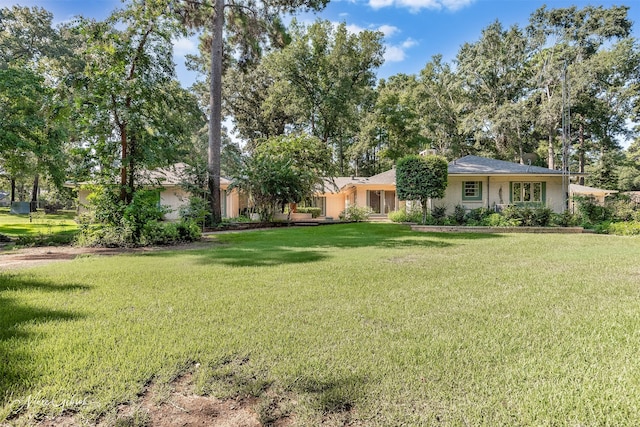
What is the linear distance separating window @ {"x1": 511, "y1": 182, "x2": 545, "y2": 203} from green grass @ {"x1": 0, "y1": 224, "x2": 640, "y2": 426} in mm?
12169

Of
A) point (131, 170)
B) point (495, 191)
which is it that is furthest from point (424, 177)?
point (131, 170)

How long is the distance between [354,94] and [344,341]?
2805cm

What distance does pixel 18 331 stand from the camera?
3111 millimetres

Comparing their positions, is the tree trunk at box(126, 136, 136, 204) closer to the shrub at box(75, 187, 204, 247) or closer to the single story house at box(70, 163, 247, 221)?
the shrub at box(75, 187, 204, 247)

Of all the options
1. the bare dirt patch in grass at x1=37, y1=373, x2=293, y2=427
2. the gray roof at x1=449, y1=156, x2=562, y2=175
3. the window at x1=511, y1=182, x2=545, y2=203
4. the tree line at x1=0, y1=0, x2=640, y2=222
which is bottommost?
the bare dirt patch in grass at x1=37, y1=373, x2=293, y2=427

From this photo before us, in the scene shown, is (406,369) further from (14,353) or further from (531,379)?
(14,353)

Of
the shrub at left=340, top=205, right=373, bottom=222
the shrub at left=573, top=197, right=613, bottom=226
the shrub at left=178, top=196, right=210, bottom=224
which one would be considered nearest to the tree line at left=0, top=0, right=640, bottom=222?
the shrub at left=178, top=196, right=210, bottom=224

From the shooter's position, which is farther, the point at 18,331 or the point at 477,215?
the point at 477,215

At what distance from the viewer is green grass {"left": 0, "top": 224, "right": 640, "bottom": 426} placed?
209cm

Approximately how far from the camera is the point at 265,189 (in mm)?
15422

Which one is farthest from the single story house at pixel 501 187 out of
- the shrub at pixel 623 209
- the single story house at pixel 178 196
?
the single story house at pixel 178 196

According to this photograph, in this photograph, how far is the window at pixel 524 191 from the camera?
55.5 ft

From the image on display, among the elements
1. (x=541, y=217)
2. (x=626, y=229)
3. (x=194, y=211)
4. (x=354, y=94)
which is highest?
(x=354, y=94)

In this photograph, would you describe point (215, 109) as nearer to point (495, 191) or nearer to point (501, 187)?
point (495, 191)
